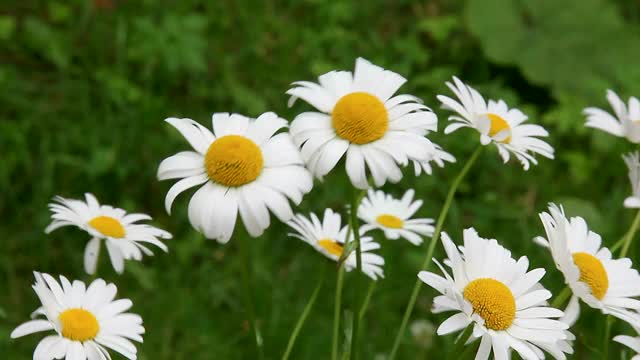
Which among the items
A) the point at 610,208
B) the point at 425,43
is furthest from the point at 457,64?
the point at 610,208

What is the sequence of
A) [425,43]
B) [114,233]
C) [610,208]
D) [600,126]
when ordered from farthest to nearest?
[425,43] → [610,208] → [600,126] → [114,233]

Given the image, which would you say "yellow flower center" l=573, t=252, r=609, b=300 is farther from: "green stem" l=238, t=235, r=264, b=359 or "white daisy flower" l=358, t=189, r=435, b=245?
"green stem" l=238, t=235, r=264, b=359

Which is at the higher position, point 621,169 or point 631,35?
point 631,35

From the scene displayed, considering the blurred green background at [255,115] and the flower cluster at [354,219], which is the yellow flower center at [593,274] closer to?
the flower cluster at [354,219]

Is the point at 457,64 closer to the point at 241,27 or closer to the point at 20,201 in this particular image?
the point at 241,27

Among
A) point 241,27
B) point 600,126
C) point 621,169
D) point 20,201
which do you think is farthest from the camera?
point 241,27

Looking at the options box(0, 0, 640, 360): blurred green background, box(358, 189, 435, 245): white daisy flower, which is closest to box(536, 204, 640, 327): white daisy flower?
box(358, 189, 435, 245): white daisy flower

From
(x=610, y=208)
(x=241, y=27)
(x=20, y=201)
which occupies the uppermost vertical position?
(x=241, y=27)
